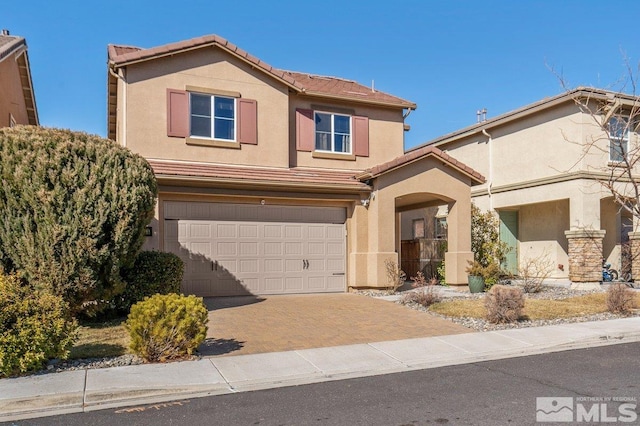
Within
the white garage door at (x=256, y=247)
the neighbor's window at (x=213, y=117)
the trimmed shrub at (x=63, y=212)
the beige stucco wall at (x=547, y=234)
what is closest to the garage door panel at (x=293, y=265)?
the white garage door at (x=256, y=247)

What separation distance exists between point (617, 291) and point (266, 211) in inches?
367

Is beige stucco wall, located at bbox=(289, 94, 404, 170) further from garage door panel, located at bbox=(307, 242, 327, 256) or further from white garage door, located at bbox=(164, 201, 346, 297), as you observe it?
garage door panel, located at bbox=(307, 242, 327, 256)

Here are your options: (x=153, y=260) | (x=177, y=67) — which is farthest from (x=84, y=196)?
(x=177, y=67)

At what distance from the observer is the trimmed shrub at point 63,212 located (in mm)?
8867

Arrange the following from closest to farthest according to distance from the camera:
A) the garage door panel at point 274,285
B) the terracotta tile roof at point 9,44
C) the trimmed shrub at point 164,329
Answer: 1. the trimmed shrub at point 164,329
2. the garage door panel at point 274,285
3. the terracotta tile roof at point 9,44

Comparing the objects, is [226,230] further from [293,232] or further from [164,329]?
[164,329]

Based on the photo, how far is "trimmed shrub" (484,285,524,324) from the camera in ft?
35.6

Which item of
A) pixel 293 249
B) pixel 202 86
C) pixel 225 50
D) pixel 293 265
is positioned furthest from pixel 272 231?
pixel 225 50

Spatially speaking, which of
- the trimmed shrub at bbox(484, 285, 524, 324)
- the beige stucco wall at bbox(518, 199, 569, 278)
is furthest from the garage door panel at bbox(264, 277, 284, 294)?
the beige stucco wall at bbox(518, 199, 569, 278)

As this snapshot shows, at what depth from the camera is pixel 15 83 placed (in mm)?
19281

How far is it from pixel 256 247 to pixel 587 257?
1087cm

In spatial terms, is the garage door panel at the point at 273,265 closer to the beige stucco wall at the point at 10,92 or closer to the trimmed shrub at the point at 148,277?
→ the trimmed shrub at the point at 148,277

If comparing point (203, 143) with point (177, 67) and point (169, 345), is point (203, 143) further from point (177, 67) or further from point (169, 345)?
point (169, 345)

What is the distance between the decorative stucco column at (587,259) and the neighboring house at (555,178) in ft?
0.10
